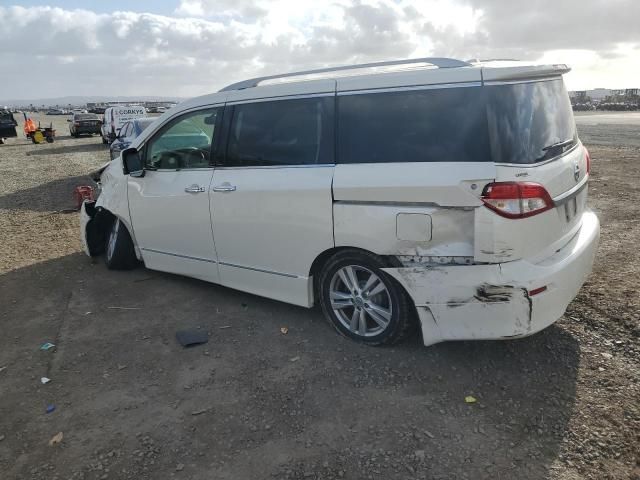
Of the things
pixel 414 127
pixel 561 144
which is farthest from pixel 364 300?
pixel 561 144

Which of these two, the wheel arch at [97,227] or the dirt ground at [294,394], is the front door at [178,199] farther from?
the wheel arch at [97,227]

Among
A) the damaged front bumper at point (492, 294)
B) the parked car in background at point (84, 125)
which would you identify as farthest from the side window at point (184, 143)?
the parked car in background at point (84, 125)

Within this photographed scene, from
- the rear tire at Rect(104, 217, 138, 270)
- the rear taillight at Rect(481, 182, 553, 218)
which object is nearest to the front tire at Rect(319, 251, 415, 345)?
the rear taillight at Rect(481, 182, 553, 218)

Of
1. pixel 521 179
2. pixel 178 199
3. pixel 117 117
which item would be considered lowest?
pixel 178 199

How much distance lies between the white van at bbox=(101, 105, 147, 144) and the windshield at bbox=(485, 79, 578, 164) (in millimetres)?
22082

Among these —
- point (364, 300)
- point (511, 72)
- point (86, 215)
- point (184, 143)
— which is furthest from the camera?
point (86, 215)

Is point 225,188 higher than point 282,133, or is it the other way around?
point 282,133

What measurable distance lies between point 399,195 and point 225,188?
5.47ft

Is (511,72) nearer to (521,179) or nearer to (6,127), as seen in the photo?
(521,179)

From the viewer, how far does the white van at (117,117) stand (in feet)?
75.4

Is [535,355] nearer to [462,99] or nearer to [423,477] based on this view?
[423,477]

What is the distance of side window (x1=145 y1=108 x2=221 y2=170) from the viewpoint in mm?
4609

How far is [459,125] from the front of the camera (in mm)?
3232

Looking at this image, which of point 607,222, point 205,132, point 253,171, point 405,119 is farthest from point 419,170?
point 607,222
